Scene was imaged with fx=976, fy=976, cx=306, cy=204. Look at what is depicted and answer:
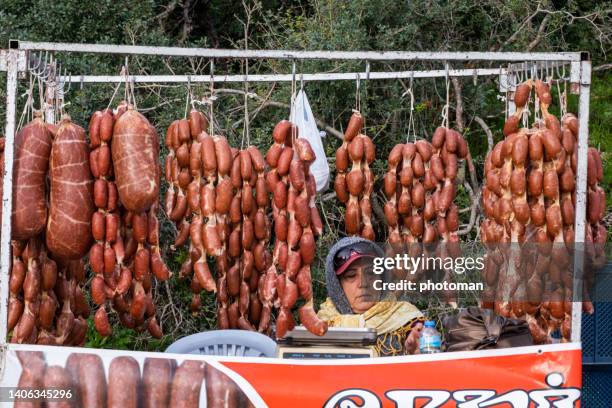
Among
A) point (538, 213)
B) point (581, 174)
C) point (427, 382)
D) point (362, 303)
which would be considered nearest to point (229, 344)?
point (362, 303)

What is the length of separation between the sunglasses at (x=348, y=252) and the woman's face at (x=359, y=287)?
6 cm

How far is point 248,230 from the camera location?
516cm

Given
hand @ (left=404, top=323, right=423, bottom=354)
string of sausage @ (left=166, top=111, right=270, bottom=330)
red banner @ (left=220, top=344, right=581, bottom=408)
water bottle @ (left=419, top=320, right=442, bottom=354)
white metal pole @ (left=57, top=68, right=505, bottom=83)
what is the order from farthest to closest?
white metal pole @ (left=57, top=68, right=505, bottom=83) → hand @ (left=404, top=323, right=423, bottom=354) → string of sausage @ (left=166, top=111, right=270, bottom=330) → water bottle @ (left=419, top=320, right=442, bottom=354) → red banner @ (left=220, top=344, right=581, bottom=408)

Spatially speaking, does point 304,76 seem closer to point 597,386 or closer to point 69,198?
point 69,198

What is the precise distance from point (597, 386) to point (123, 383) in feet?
9.33

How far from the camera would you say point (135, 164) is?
459 cm

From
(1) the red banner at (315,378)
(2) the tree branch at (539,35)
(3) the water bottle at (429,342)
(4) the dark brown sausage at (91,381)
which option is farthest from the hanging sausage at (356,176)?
(2) the tree branch at (539,35)

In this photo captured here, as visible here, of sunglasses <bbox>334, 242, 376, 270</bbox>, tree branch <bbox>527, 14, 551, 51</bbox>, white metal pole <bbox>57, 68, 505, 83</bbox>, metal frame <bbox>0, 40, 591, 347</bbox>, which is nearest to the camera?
metal frame <bbox>0, 40, 591, 347</bbox>

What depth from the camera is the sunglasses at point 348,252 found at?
17.3ft

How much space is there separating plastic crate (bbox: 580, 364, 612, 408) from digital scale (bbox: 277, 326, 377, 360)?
69.7 inches

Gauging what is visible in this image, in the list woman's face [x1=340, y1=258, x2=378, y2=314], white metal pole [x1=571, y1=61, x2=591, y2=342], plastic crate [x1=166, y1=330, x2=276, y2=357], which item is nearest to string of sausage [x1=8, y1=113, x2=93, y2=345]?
plastic crate [x1=166, y1=330, x2=276, y2=357]

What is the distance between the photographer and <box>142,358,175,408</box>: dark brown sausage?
4.28 m

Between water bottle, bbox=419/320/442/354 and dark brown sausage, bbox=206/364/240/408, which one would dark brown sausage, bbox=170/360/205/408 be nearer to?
dark brown sausage, bbox=206/364/240/408

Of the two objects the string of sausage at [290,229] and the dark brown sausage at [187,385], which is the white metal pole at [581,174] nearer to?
the string of sausage at [290,229]
